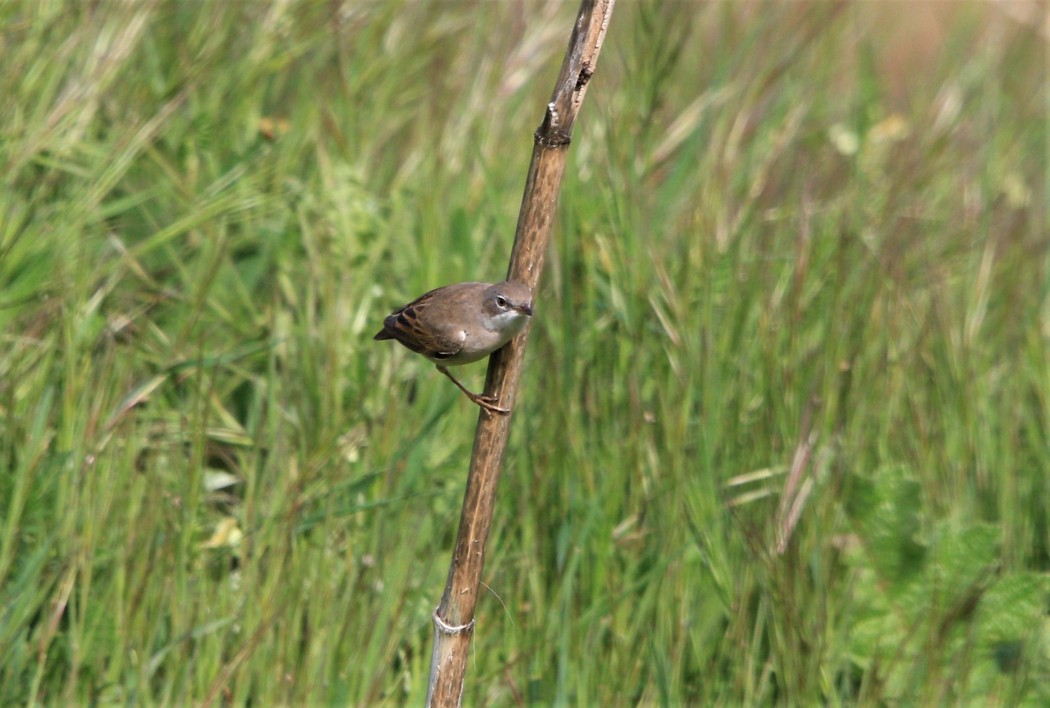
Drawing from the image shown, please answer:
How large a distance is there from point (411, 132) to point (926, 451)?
2395 millimetres

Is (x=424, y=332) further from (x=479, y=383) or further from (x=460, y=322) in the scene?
(x=479, y=383)

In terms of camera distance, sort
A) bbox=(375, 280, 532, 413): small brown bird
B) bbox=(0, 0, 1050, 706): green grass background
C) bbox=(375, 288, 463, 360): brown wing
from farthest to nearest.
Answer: bbox=(0, 0, 1050, 706): green grass background, bbox=(375, 288, 463, 360): brown wing, bbox=(375, 280, 532, 413): small brown bird

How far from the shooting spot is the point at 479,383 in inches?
141

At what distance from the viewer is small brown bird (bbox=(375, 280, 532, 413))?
232 centimetres

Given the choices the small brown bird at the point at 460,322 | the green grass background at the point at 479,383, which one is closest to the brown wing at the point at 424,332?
the small brown bird at the point at 460,322

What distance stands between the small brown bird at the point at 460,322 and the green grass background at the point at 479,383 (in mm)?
338

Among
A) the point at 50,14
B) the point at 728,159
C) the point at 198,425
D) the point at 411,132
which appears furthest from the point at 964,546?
the point at 50,14

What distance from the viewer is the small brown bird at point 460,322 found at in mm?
2316

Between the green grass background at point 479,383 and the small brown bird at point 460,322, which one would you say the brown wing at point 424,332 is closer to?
the small brown bird at point 460,322

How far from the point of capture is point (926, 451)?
3381 mm

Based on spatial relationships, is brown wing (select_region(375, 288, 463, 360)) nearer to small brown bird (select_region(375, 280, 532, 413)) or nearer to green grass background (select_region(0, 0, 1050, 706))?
small brown bird (select_region(375, 280, 532, 413))

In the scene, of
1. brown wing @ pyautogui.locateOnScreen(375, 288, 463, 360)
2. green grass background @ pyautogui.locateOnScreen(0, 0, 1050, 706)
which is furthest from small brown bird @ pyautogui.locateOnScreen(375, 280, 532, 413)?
green grass background @ pyautogui.locateOnScreen(0, 0, 1050, 706)

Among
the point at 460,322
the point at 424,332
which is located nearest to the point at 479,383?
the point at 424,332

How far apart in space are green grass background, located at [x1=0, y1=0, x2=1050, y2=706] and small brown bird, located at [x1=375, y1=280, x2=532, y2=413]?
0.34 metres
